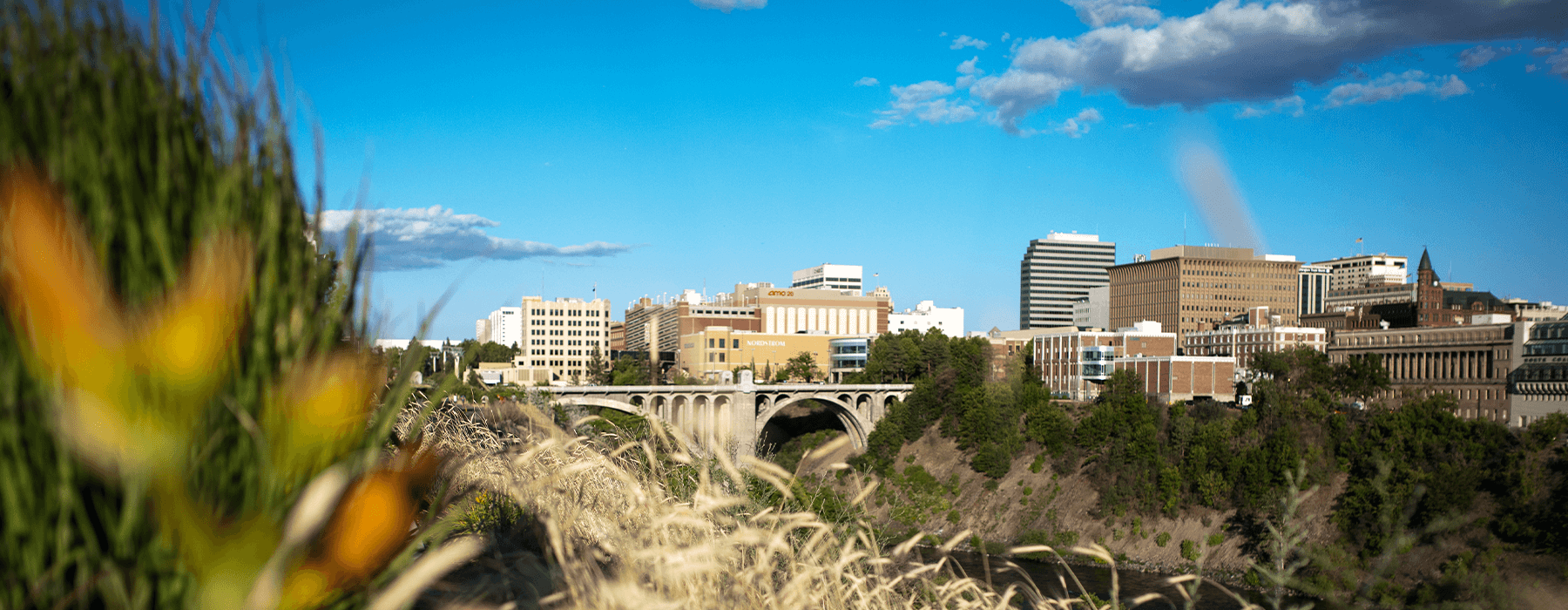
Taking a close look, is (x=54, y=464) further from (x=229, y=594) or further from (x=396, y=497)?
(x=396, y=497)

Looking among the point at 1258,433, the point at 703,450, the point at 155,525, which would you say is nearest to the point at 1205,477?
the point at 1258,433

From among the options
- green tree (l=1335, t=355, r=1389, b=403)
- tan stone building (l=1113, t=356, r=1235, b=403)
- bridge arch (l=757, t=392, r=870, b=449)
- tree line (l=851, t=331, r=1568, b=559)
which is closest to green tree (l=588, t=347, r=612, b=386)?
bridge arch (l=757, t=392, r=870, b=449)

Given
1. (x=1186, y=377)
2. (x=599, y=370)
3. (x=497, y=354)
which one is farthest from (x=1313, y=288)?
(x=497, y=354)

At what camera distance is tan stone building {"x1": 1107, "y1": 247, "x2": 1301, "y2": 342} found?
444 feet

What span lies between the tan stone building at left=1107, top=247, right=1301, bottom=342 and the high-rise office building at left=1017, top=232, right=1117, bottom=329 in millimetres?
51491

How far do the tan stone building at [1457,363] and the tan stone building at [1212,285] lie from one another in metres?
54.6

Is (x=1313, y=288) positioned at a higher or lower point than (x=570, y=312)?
higher

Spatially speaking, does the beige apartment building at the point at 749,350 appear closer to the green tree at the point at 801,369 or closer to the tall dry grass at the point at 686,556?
the green tree at the point at 801,369

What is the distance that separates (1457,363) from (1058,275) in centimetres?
12493

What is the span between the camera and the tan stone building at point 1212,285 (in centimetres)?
13538

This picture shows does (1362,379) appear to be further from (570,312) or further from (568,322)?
(568,322)

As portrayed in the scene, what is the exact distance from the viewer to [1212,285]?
445 feet

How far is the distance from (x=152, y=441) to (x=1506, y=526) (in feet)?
137

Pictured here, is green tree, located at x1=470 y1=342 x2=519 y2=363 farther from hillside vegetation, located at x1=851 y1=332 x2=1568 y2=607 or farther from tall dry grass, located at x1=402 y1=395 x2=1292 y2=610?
tall dry grass, located at x1=402 y1=395 x2=1292 y2=610
